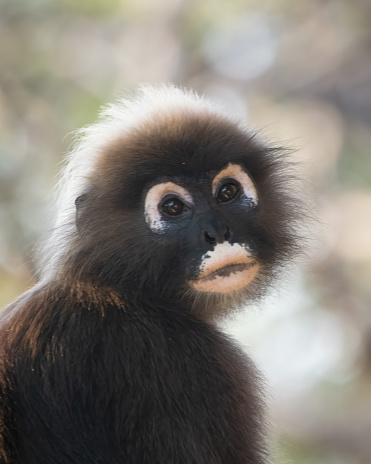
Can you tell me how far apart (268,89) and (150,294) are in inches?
300

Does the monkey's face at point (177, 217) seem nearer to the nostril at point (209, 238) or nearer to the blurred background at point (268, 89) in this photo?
the nostril at point (209, 238)

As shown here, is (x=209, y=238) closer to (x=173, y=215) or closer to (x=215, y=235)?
(x=215, y=235)

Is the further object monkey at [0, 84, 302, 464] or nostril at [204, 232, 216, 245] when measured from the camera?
nostril at [204, 232, 216, 245]

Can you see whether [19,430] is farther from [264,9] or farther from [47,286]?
[264,9]

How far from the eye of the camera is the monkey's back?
10.0ft

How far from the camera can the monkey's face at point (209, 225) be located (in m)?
3.41

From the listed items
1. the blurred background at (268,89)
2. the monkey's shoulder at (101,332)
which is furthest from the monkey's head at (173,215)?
the blurred background at (268,89)

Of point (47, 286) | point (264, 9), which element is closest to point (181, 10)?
point (264, 9)

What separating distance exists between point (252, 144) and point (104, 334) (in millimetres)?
1265

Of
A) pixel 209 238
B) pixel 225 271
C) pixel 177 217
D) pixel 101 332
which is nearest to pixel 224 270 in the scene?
pixel 225 271

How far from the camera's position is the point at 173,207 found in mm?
3570

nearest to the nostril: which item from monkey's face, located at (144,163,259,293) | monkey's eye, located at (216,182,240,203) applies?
monkey's face, located at (144,163,259,293)

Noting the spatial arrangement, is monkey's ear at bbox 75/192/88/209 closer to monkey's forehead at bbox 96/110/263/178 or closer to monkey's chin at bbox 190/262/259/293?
monkey's forehead at bbox 96/110/263/178

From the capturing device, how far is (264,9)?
1140 centimetres
